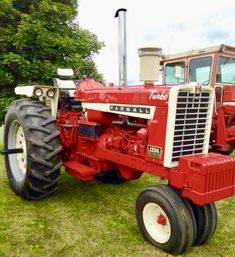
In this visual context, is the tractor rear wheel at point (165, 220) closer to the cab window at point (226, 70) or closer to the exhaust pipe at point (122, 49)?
the exhaust pipe at point (122, 49)

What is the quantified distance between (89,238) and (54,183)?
3.11ft

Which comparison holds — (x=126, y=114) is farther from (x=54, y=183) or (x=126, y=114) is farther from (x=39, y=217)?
(x=39, y=217)

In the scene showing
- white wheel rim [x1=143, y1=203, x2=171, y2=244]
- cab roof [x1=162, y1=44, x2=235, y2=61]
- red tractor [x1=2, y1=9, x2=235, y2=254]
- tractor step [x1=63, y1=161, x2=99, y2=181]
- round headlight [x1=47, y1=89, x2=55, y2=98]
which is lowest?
white wheel rim [x1=143, y1=203, x2=171, y2=244]

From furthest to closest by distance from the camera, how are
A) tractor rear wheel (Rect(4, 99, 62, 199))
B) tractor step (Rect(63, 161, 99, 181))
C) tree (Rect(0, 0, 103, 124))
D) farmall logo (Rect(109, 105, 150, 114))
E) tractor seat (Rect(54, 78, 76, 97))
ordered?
1. tree (Rect(0, 0, 103, 124))
2. tractor seat (Rect(54, 78, 76, 97))
3. tractor step (Rect(63, 161, 99, 181))
4. tractor rear wheel (Rect(4, 99, 62, 199))
5. farmall logo (Rect(109, 105, 150, 114))

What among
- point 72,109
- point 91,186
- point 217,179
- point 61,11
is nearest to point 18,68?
point 61,11

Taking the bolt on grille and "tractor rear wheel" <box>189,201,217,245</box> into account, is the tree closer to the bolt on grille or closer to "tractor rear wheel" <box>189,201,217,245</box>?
the bolt on grille

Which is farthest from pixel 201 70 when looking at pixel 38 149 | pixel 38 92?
pixel 38 149

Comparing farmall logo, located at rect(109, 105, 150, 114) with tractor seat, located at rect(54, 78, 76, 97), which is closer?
farmall logo, located at rect(109, 105, 150, 114)

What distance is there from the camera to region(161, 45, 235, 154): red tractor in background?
6.43 metres

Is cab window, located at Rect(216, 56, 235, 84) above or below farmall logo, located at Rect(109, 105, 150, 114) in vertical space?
above

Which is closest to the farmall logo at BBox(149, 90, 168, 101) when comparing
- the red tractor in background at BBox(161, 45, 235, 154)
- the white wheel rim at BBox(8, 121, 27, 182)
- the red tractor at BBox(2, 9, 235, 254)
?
the red tractor at BBox(2, 9, 235, 254)

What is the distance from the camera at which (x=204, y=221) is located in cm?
314

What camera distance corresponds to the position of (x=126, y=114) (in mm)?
3645

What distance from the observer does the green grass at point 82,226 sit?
10.2ft
